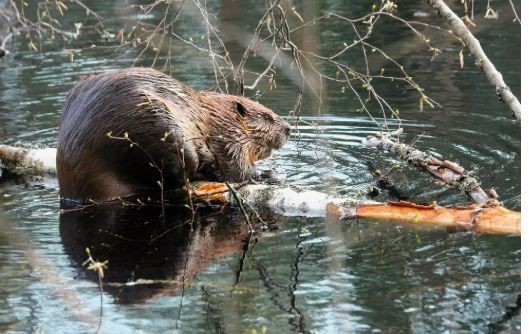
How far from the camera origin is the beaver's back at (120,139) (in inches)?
215

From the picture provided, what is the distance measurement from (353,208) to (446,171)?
703 millimetres

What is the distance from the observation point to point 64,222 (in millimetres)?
5391

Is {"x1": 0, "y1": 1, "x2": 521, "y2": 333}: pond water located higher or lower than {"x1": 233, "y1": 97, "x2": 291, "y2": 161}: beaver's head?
lower

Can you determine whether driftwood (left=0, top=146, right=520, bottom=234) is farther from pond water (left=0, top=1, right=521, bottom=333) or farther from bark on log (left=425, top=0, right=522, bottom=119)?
bark on log (left=425, top=0, right=522, bottom=119)

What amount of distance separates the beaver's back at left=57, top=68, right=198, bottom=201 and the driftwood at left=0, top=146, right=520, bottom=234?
28 cm

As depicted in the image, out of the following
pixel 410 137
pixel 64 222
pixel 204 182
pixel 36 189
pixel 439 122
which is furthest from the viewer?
pixel 439 122

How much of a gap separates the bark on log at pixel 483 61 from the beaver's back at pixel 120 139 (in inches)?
65.1

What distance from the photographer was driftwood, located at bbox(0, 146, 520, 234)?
15.1 ft

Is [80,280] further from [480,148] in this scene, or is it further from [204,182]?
[480,148]

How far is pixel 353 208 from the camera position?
198 inches

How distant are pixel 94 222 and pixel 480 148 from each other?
2.65 metres

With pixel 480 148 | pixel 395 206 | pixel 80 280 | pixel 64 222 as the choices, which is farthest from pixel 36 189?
pixel 480 148

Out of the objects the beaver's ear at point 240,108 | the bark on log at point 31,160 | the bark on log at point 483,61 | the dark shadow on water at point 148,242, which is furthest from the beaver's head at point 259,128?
the bark on log at point 483,61

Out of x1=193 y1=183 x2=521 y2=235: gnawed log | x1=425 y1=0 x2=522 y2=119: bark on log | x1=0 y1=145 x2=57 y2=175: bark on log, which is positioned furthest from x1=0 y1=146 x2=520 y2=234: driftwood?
x1=0 y1=145 x2=57 y2=175: bark on log
